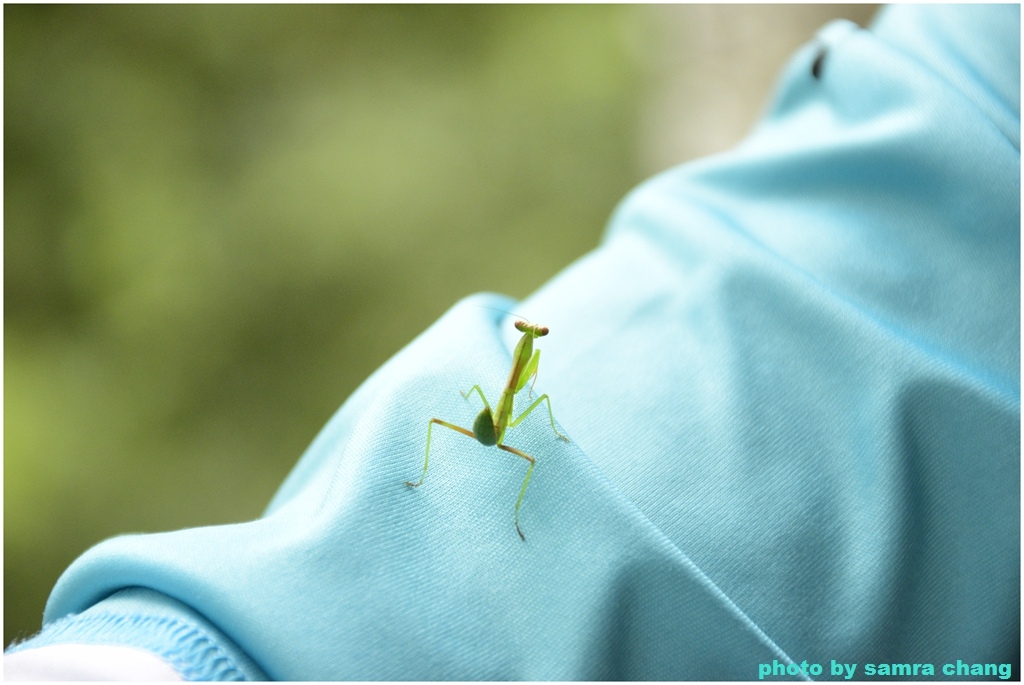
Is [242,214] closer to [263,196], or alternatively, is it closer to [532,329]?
[263,196]

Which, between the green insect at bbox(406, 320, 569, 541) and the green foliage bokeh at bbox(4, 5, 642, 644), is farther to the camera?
the green foliage bokeh at bbox(4, 5, 642, 644)

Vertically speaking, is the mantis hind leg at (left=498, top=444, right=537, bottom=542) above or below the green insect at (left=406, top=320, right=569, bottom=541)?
below

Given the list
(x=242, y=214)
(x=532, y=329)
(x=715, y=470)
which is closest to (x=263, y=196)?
(x=242, y=214)

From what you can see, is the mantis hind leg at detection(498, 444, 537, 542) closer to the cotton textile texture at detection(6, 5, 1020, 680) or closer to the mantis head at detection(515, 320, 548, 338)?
the cotton textile texture at detection(6, 5, 1020, 680)

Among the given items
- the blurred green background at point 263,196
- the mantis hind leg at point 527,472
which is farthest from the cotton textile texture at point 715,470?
the blurred green background at point 263,196

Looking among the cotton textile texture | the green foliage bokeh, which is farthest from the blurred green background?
the cotton textile texture

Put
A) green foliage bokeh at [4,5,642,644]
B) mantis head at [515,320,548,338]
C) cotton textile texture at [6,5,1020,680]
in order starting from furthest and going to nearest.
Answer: green foliage bokeh at [4,5,642,644]
mantis head at [515,320,548,338]
cotton textile texture at [6,5,1020,680]

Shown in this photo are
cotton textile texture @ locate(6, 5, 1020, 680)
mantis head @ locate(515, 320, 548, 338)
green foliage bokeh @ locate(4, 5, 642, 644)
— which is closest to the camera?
cotton textile texture @ locate(6, 5, 1020, 680)

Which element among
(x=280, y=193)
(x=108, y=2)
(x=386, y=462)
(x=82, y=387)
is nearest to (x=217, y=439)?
(x=82, y=387)
